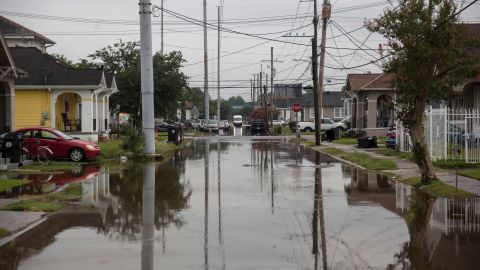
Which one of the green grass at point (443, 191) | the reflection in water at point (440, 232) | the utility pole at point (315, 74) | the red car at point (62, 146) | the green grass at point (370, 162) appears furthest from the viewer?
the utility pole at point (315, 74)

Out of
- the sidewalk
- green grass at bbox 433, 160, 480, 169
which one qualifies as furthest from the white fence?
the sidewalk

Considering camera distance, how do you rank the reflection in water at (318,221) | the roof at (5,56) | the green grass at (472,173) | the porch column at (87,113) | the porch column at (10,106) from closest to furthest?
the reflection in water at (318,221), the green grass at (472,173), the roof at (5,56), the porch column at (10,106), the porch column at (87,113)

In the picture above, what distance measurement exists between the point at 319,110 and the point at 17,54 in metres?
19.7

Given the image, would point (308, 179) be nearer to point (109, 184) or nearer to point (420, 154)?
point (420, 154)

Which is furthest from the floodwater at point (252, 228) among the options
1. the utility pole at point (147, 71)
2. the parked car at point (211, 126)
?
the parked car at point (211, 126)

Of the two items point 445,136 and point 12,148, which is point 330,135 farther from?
point 12,148

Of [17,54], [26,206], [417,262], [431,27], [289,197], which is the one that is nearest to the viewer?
[417,262]

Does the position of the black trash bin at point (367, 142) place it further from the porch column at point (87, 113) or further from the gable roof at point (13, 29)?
the gable roof at point (13, 29)

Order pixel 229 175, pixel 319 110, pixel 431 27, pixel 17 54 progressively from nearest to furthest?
pixel 431 27, pixel 229 175, pixel 17 54, pixel 319 110

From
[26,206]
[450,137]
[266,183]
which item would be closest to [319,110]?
[450,137]

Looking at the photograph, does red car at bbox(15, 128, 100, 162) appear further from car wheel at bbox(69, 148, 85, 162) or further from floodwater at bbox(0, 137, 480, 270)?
floodwater at bbox(0, 137, 480, 270)

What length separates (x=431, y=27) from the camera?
15844 millimetres

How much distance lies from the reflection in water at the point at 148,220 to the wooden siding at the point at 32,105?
1683 centimetres

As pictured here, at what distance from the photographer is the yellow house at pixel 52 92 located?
3434 centimetres
